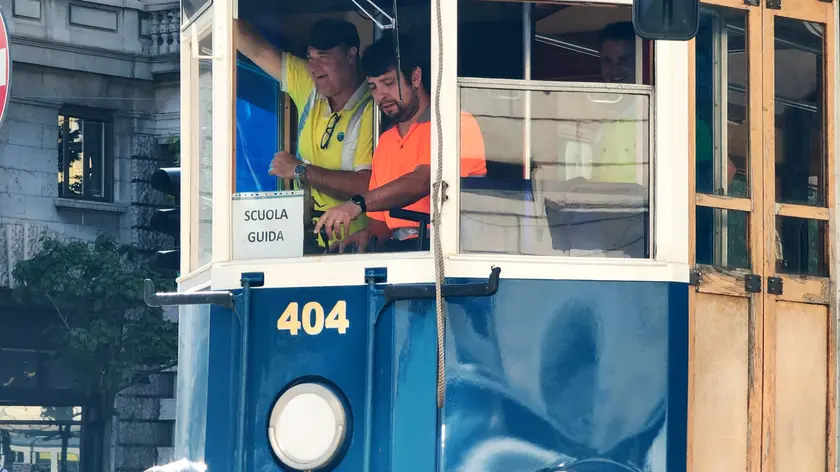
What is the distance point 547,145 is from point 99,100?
14.6 metres

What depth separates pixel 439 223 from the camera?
4.84 meters

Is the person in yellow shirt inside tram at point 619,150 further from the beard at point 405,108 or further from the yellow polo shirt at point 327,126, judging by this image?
the yellow polo shirt at point 327,126

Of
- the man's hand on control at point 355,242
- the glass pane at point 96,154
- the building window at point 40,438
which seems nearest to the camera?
the man's hand on control at point 355,242

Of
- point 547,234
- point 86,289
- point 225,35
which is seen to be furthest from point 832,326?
point 86,289

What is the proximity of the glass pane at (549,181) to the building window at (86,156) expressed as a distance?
14.4 meters

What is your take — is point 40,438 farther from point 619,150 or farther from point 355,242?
point 619,150

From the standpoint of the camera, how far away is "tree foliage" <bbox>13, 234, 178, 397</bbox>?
1692 cm

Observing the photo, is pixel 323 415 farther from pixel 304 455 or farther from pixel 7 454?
pixel 7 454

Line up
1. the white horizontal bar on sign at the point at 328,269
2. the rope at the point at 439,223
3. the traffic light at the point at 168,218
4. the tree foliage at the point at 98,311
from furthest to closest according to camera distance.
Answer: the tree foliage at the point at 98,311
the traffic light at the point at 168,218
the white horizontal bar on sign at the point at 328,269
the rope at the point at 439,223

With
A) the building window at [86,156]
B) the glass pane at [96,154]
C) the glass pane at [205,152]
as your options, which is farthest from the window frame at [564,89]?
the glass pane at [96,154]

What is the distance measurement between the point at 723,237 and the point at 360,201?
3.88ft

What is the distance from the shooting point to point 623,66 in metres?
5.08

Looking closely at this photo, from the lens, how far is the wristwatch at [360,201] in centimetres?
515

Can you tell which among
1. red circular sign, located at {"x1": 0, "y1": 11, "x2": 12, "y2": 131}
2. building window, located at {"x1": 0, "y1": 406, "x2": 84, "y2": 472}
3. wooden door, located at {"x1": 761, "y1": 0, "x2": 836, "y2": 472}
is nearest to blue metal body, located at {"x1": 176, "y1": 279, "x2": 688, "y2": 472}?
wooden door, located at {"x1": 761, "y1": 0, "x2": 836, "y2": 472}
